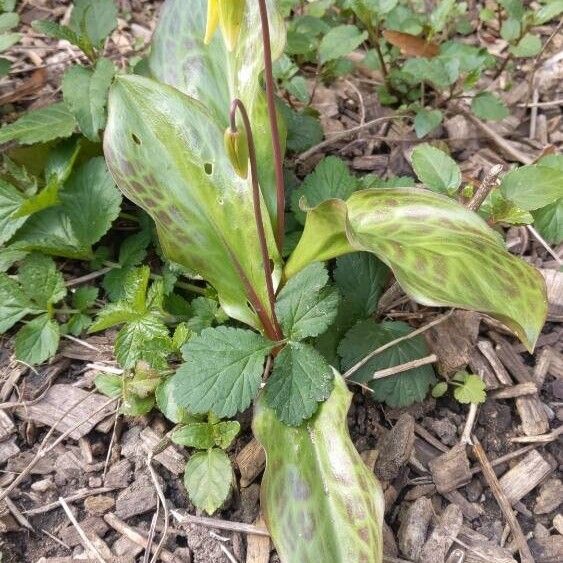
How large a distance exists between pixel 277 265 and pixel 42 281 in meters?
0.65

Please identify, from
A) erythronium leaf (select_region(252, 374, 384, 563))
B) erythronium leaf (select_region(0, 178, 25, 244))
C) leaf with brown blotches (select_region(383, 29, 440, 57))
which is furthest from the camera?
leaf with brown blotches (select_region(383, 29, 440, 57))

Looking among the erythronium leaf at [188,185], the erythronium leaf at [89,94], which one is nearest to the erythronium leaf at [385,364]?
the erythronium leaf at [188,185]

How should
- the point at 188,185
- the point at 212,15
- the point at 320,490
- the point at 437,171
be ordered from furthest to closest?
the point at 437,171 → the point at 188,185 → the point at 320,490 → the point at 212,15

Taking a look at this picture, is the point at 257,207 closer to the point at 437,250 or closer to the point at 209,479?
the point at 437,250

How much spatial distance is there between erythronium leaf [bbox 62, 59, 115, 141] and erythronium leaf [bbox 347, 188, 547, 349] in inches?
31.4

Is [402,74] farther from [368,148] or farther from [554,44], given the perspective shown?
[554,44]

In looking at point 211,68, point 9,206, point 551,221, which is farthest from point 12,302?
Result: point 551,221

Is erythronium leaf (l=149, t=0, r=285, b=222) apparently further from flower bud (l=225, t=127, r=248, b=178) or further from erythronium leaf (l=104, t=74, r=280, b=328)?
flower bud (l=225, t=127, r=248, b=178)

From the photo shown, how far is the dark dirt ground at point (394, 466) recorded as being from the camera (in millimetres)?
1495

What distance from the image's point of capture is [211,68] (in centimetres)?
173

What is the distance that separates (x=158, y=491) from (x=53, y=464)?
299mm

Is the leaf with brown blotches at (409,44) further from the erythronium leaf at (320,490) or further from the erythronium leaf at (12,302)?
the erythronium leaf at (12,302)

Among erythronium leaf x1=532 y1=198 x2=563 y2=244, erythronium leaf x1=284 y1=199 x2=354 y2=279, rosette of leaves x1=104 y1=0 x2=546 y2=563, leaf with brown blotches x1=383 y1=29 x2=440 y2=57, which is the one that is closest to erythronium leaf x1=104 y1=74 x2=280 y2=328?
rosette of leaves x1=104 y1=0 x2=546 y2=563

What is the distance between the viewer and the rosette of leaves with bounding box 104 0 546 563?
1.33 meters
